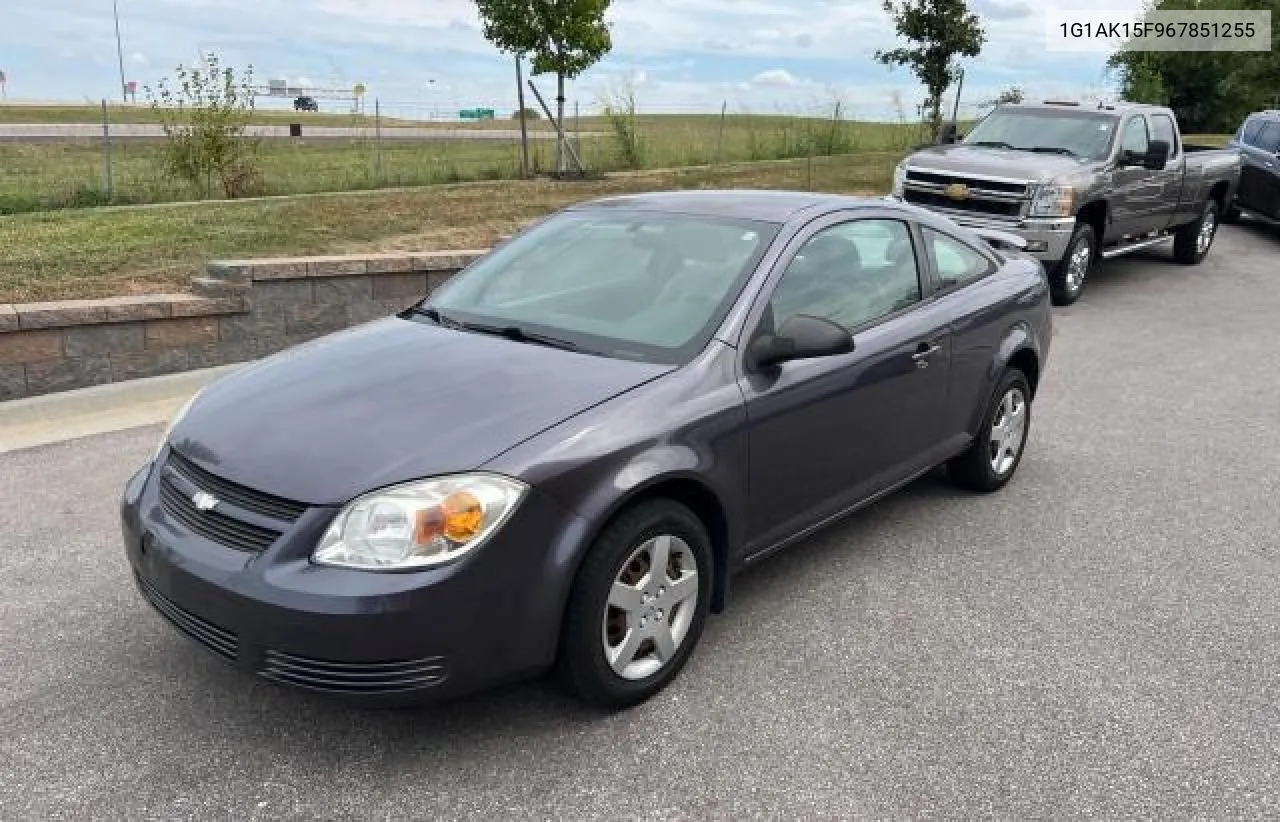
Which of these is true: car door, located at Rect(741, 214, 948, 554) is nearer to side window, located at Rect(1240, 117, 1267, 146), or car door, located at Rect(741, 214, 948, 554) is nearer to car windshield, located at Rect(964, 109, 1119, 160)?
car windshield, located at Rect(964, 109, 1119, 160)

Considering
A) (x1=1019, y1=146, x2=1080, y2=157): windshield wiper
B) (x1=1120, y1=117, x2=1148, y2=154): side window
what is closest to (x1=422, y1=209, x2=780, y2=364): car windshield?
(x1=1019, y1=146, x2=1080, y2=157): windshield wiper

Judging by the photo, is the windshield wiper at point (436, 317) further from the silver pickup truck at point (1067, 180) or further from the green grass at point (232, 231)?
the silver pickup truck at point (1067, 180)

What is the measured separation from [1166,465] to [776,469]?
10.7 ft

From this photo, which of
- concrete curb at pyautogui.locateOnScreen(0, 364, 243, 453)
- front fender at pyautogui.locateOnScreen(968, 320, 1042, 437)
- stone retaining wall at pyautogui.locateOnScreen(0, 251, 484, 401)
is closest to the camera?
front fender at pyautogui.locateOnScreen(968, 320, 1042, 437)

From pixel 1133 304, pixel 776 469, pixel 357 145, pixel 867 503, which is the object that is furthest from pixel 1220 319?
pixel 357 145

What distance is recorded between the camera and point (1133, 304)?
11227 mm

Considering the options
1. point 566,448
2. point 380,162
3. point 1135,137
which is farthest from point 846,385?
point 380,162

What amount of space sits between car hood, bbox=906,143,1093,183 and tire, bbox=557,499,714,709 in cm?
826

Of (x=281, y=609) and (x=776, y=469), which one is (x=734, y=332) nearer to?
(x=776, y=469)

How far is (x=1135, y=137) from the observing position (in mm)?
11609

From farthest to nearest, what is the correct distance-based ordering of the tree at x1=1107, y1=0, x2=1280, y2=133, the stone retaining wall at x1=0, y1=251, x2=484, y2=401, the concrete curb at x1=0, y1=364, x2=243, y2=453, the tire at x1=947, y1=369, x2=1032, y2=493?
the tree at x1=1107, y1=0, x2=1280, y2=133 < the stone retaining wall at x1=0, y1=251, x2=484, y2=401 < the concrete curb at x1=0, y1=364, x2=243, y2=453 < the tire at x1=947, y1=369, x2=1032, y2=493

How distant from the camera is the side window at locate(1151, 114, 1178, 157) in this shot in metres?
12.1

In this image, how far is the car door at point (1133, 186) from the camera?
11203 mm

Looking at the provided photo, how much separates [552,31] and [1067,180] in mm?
7800
